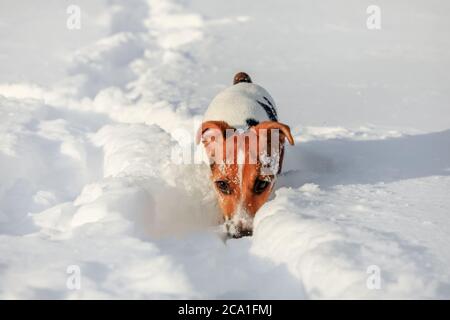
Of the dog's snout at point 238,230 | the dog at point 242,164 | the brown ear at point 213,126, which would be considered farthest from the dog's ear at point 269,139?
the dog's snout at point 238,230

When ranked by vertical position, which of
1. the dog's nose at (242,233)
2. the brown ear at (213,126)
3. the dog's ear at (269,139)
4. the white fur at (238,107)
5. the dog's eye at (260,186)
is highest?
the white fur at (238,107)

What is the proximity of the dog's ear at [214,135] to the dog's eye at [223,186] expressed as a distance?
0.70 ft

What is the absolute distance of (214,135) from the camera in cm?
392

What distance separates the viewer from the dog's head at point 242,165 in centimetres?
374

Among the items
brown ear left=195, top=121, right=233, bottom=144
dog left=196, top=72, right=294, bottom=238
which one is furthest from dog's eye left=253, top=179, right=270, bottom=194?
brown ear left=195, top=121, right=233, bottom=144

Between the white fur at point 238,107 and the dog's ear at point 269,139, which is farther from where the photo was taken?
the white fur at point 238,107

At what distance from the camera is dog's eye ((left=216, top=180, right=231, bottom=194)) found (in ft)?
12.7

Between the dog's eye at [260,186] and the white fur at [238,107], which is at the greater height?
the white fur at [238,107]

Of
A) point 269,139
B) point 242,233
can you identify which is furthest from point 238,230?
point 269,139

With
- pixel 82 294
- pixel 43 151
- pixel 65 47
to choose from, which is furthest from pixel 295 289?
pixel 65 47

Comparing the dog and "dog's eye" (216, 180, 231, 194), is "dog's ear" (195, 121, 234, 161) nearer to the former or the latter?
the dog

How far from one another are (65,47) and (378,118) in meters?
8.46

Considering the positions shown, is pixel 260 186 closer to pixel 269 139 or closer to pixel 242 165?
pixel 242 165

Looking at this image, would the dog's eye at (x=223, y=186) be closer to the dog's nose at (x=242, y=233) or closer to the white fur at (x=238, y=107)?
the dog's nose at (x=242, y=233)
